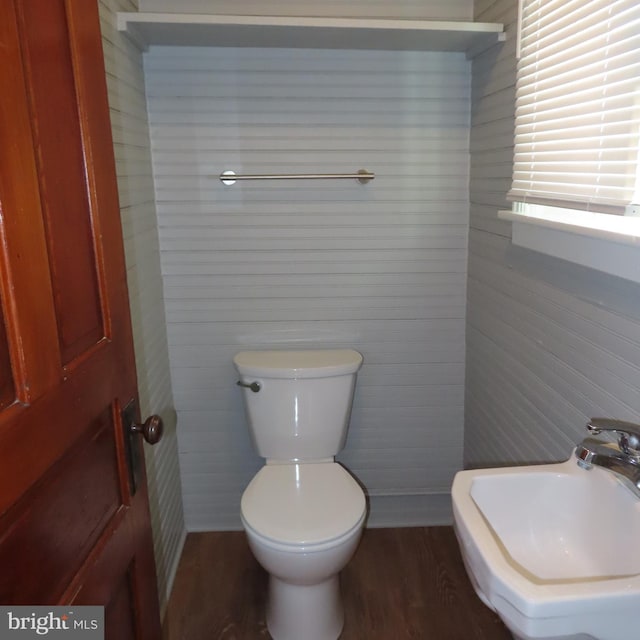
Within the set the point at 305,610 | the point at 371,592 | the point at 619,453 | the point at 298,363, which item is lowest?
the point at 371,592

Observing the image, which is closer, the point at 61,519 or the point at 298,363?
the point at 61,519

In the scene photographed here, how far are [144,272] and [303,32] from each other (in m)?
0.97

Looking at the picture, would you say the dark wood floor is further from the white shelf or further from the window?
the white shelf

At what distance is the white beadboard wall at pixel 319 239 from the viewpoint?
7.05ft

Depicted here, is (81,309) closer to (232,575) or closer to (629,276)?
(629,276)

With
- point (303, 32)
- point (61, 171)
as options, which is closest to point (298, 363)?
point (303, 32)

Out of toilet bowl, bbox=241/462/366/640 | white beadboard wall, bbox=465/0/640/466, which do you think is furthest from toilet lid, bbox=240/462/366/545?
white beadboard wall, bbox=465/0/640/466

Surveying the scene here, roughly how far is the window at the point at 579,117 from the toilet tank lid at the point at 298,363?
2.77 feet

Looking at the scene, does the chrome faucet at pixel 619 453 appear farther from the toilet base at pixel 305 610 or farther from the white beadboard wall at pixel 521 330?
the toilet base at pixel 305 610

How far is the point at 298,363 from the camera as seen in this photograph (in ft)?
7.13

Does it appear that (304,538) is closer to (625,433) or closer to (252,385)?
(252,385)

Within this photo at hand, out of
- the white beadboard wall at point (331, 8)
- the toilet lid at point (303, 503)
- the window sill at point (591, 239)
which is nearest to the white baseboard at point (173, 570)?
the toilet lid at point (303, 503)

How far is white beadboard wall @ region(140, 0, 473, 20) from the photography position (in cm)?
204

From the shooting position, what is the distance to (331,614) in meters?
1.94
